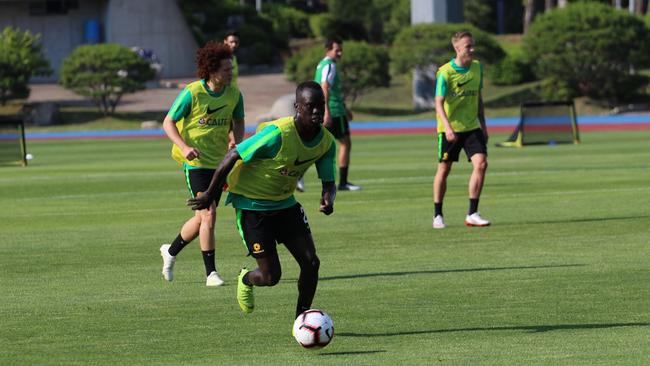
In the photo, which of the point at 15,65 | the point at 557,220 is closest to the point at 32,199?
the point at 557,220

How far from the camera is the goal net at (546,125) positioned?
1329 inches

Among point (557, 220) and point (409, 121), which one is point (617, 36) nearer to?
point (409, 121)

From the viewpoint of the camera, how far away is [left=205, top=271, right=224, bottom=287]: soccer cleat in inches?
482

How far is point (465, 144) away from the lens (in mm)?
16328

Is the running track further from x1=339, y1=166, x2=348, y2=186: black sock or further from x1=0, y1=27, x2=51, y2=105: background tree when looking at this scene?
x1=339, y1=166, x2=348, y2=186: black sock

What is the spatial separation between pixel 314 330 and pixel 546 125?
1038 inches

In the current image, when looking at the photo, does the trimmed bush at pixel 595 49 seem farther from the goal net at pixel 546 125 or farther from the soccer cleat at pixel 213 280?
the soccer cleat at pixel 213 280

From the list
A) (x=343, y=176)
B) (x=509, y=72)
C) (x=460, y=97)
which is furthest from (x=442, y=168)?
(x=509, y=72)

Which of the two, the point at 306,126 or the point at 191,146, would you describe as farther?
the point at 191,146

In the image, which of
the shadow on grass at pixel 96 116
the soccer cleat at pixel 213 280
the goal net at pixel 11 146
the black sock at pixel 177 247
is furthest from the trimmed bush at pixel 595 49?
the soccer cleat at pixel 213 280

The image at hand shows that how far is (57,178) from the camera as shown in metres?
27.5

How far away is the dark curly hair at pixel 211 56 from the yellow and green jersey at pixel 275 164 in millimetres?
2384

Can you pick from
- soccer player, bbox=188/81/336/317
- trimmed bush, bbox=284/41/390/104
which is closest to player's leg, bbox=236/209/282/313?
soccer player, bbox=188/81/336/317

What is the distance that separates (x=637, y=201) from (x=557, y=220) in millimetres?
2449
